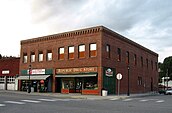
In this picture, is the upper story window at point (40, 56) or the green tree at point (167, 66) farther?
the green tree at point (167, 66)

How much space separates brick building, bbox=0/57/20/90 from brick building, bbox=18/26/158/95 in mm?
2562

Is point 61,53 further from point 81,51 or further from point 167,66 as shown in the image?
point 167,66

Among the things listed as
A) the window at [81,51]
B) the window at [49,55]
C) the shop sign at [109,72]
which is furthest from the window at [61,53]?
the shop sign at [109,72]

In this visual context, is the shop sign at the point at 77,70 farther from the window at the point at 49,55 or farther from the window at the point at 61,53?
the window at the point at 49,55

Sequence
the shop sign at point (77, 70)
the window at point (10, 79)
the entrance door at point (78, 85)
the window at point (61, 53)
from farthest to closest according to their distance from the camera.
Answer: the window at point (10, 79)
the window at point (61, 53)
the entrance door at point (78, 85)
the shop sign at point (77, 70)

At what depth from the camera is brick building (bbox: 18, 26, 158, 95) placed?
37438 millimetres

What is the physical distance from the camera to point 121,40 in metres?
42.9

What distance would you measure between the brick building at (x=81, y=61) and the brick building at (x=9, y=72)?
256cm

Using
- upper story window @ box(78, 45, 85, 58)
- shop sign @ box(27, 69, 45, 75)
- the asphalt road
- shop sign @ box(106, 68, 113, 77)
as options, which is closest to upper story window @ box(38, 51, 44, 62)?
shop sign @ box(27, 69, 45, 75)

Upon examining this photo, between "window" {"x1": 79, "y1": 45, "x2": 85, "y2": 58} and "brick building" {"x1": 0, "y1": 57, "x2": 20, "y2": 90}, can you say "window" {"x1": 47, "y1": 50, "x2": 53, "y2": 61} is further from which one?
"brick building" {"x1": 0, "y1": 57, "x2": 20, "y2": 90}

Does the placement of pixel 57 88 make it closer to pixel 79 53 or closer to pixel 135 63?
pixel 79 53

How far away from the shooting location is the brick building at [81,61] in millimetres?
37438

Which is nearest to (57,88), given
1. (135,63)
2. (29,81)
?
(29,81)

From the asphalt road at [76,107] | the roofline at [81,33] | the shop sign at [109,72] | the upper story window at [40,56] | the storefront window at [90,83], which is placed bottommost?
the asphalt road at [76,107]
